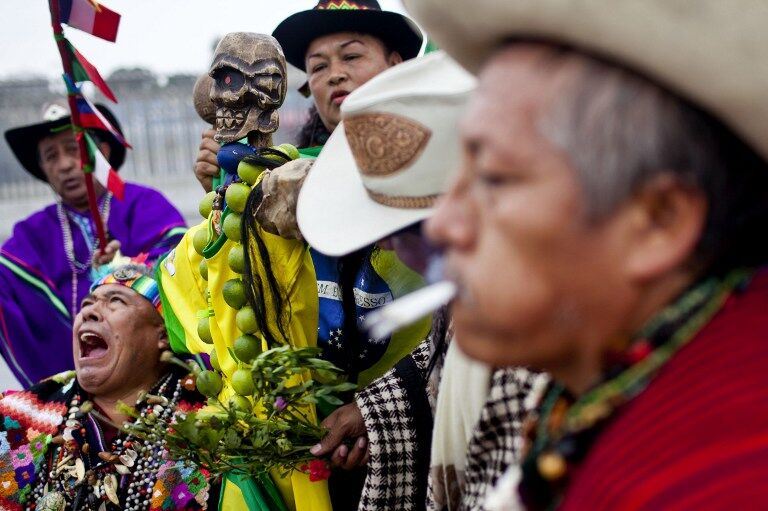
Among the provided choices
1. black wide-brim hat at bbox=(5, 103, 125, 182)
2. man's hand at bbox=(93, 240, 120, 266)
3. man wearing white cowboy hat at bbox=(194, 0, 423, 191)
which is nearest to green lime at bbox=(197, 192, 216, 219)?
man wearing white cowboy hat at bbox=(194, 0, 423, 191)

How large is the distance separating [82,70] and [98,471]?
Result: 1610 mm

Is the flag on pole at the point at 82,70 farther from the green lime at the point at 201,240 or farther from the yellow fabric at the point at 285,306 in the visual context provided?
the green lime at the point at 201,240

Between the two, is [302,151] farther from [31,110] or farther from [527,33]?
[31,110]

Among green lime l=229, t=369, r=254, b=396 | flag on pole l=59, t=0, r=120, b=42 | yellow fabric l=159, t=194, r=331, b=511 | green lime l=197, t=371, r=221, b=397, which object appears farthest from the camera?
flag on pole l=59, t=0, r=120, b=42

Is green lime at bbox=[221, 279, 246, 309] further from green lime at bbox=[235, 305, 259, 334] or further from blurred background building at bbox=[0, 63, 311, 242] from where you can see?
blurred background building at bbox=[0, 63, 311, 242]

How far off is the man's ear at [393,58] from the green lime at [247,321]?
1.18m

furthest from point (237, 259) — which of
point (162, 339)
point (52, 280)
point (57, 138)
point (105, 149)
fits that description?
point (57, 138)

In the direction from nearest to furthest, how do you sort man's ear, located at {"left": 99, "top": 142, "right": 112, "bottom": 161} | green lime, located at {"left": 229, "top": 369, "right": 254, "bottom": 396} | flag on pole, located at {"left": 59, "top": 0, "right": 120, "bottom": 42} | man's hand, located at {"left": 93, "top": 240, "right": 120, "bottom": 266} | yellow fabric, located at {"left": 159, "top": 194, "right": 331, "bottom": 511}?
green lime, located at {"left": 229, "top": 369, "right": 254, "bottom": 396} < yellow fabric, located at {"left": 159, "top": 194, "right": 331, "bottom": 511} < flag on pole, located at {"left": 59, "top": 0, "right": 120, "bottom": 42} < man's hand, located at {"left": 93, "top": 240, "right": 120, "bottom": 266} < man's ear, located at {"left": 99, "top": 142, "right": 112, "bottom": 161}

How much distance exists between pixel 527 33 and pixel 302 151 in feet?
6.74

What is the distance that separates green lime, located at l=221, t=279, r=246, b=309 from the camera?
2510 millimetres

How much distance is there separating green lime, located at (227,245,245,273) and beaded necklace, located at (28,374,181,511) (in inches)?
29.7

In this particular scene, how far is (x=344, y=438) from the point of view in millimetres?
2375

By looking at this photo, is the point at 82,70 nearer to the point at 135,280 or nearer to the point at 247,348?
the point at 135,280

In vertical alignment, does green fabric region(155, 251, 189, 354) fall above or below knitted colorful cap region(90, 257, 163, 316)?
below
